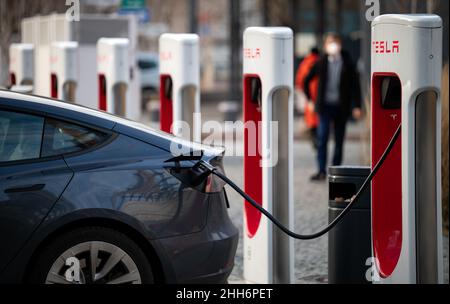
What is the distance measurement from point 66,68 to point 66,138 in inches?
260

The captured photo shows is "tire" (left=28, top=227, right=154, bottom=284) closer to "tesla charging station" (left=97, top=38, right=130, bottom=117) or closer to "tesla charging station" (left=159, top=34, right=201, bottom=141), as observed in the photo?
"tesla charging station" (left=159, top=34, right=201, bottom=141)

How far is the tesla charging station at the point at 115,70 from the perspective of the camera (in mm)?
11719

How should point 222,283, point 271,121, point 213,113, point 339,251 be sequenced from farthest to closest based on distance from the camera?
point 213,113
point 271,121
point 339,251
point 222,283

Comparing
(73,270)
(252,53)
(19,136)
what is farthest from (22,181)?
(252,53)

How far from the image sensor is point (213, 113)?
34906 millimetres

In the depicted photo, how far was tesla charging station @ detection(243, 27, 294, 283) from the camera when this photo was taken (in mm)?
7586

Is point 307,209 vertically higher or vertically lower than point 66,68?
lower

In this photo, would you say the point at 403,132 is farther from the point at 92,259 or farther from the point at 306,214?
the point at 306,214

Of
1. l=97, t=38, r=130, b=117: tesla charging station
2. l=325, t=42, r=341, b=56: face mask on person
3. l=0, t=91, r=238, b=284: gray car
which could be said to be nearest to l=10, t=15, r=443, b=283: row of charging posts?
l=0, t=91, r=238, b=284: gray car

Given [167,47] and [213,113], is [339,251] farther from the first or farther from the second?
[213,113]

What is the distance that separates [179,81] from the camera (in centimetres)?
1000

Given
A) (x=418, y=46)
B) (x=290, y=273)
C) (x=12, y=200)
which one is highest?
(x=418, y=46)

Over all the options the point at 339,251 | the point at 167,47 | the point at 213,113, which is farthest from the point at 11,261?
the point at 213,113
